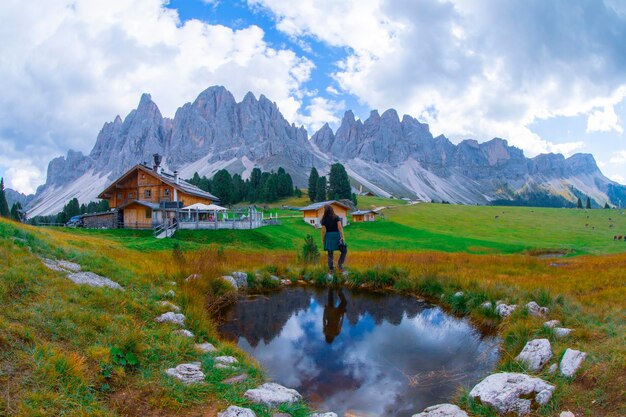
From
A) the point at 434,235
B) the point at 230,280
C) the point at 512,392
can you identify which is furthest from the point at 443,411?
the point at 434,235

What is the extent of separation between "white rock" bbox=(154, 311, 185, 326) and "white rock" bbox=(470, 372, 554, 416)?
5481 millimetres

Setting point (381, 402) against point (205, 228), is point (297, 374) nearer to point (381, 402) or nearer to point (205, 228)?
point (381, 402)

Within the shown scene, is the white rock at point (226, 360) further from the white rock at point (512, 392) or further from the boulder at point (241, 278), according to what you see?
the boulder at point (241, 278)

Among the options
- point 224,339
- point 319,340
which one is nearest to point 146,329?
point 224,339

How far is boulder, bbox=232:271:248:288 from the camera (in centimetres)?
1209

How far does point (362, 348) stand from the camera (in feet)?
25.3

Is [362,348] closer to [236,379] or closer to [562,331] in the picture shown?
[236,379]

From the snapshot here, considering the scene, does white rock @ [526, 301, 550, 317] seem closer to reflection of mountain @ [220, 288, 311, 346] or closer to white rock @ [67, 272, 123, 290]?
reflection of mountain @ [220, 288, 311, 346]

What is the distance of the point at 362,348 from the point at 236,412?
406 cm

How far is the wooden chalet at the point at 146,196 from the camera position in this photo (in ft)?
135

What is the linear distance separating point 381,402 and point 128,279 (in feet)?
22.8

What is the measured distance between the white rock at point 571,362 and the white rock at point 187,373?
537 cm

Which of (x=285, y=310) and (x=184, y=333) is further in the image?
(x=285, y=310)

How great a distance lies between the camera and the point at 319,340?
819 cm
